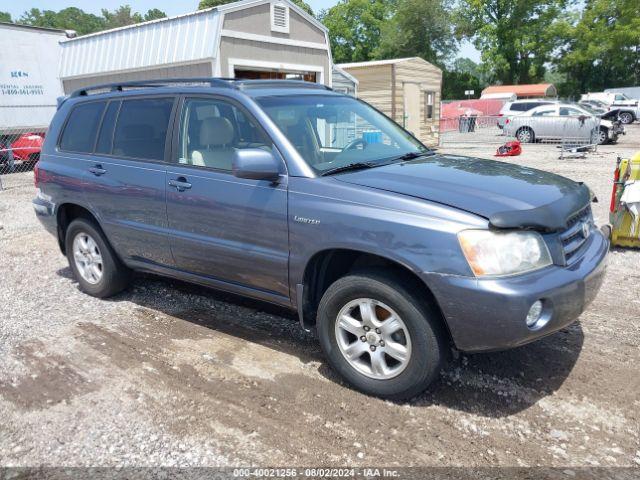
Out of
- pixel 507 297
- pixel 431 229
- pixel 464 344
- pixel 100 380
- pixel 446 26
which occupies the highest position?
pixel 446 26

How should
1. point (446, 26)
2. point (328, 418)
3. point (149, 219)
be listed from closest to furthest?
1. point (328, 418)
2. point (149, 219)
3. point (446, 26)

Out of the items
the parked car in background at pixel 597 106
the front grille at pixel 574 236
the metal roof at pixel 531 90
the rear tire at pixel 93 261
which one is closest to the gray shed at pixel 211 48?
the rear tire at pixel 93 261

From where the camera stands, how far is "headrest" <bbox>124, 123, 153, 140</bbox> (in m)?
4.45

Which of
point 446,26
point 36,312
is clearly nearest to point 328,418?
point 36,312

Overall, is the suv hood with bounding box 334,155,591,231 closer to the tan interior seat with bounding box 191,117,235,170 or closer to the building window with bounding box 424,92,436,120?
the tan interior seat with bounding box 191,117,235,170

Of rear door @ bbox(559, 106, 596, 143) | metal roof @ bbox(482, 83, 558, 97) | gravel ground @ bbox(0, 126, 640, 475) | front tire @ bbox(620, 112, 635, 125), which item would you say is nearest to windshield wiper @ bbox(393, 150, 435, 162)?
gravel ground @ bbox(0, 126, 640, 475)

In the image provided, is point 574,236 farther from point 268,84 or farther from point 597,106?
point 597,106

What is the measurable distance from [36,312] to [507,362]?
419 cm

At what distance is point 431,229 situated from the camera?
2.94 m

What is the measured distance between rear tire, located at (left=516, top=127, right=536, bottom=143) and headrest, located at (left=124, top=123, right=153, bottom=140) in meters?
20.3

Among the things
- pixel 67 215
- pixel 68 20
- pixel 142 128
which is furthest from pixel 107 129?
pixel 68 20

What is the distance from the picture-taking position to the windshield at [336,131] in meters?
3.76

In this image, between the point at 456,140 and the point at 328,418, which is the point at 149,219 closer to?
the point at 328,418

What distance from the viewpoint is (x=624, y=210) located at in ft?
19.7
